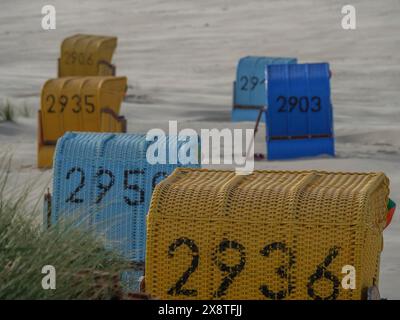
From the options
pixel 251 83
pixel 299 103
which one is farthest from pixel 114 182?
pixel 251 83

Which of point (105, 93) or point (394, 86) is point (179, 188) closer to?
point (105, 93)

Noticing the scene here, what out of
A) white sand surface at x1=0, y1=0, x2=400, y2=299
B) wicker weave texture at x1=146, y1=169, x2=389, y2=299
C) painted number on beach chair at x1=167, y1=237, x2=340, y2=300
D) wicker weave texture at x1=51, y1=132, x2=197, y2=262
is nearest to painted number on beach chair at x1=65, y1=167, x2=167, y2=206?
wicker weave texture at x1=51, y1=132, x2=197, y2=262

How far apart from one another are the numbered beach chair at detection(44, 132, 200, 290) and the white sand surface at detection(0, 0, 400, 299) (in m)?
2.49

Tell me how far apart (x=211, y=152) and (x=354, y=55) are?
17475 mm

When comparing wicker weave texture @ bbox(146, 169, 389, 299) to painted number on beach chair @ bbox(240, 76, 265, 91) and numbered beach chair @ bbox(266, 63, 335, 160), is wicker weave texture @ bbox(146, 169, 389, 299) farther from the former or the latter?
painted number on beach chair @ bbox(240, 76, 265, 91)

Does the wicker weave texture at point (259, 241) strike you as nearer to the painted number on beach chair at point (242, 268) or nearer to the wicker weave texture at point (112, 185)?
the painted number on beach chair at point (242, 268)

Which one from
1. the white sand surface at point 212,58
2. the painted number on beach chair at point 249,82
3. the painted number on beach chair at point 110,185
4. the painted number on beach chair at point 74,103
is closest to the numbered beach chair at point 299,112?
the white sand surface at point 212,58

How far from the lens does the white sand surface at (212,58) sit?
60.7 feet

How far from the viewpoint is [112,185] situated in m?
8.11

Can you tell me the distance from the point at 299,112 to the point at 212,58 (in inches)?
750

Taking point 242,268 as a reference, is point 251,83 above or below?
above

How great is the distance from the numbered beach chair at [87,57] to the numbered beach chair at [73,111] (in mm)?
9656

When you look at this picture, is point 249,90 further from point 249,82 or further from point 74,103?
point 74,103

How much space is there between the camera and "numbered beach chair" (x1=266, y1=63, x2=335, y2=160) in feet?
53.0
